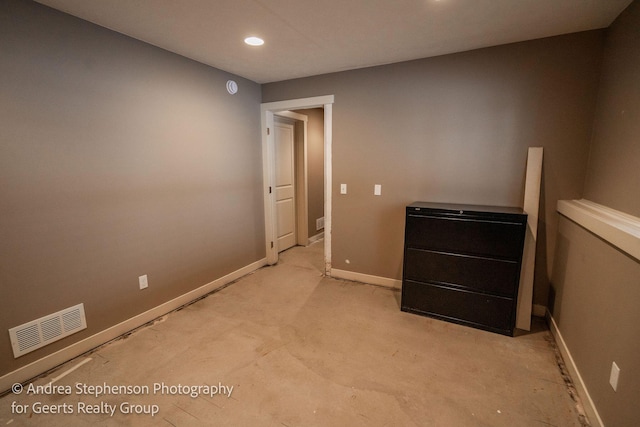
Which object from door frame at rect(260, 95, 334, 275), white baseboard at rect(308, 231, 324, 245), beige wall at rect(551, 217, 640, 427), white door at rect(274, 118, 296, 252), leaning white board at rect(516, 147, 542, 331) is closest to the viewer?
beige wall at rect(551, 217, 640, 427)

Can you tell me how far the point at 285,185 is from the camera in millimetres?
4480

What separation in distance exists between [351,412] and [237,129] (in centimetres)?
304

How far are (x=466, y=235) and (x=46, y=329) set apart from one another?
10.8ft

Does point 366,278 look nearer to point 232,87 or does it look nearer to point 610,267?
point 610,267

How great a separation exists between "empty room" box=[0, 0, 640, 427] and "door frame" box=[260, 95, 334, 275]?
68mm

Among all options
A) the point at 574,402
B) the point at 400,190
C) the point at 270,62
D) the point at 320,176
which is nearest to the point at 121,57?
the point at 270,62

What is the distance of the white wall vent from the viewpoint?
1.81 m

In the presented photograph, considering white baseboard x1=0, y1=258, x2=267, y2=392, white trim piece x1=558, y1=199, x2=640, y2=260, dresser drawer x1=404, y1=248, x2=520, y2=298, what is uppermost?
white trim piece x1=558, y1=199, x2=640, y2=260

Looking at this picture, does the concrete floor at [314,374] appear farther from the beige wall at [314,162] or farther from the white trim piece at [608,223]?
the beige wall at [314,162]

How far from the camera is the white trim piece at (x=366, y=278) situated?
3242 mm

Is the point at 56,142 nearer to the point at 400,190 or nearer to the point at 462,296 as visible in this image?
the point at 400,190

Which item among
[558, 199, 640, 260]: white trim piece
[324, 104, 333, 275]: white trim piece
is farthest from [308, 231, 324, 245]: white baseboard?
[558, 199, 640, 260]: white trim piece

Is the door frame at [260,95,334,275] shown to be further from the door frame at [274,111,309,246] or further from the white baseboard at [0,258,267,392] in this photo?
the white baseboard at [0,258,267,392]

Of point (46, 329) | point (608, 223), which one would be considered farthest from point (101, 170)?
point (608, 223)
